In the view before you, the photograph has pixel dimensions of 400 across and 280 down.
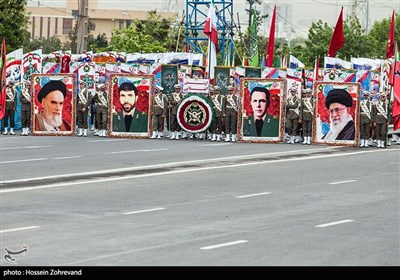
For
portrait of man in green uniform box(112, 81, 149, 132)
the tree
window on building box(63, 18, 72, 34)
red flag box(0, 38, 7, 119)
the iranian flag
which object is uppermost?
window on building box(63, 18, 72, 34)

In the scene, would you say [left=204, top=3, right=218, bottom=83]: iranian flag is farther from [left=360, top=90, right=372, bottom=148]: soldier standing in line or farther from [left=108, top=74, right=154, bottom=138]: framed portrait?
[left=360, top=90, right=372, bottom=148]: soldier standing in line

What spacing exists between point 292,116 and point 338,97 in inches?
59.7

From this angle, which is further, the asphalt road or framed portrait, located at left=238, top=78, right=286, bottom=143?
framed portrait, located at left=238, top=78, right=286, bottom=143

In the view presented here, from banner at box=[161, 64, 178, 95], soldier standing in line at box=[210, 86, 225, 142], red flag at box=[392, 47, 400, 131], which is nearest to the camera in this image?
red flag at box=[392, 47, 400, 131]

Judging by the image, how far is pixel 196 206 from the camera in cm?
1853

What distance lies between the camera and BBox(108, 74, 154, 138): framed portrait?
3562cm

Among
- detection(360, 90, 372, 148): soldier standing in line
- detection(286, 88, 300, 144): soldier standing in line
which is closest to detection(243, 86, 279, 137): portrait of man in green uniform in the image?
detection(286, 88, 300, 144): soldier standing in line

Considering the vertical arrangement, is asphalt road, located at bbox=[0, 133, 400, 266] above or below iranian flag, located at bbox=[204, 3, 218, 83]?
below

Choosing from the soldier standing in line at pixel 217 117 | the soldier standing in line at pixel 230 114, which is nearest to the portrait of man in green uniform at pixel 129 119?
the soldier standing in line at pixel 217 117

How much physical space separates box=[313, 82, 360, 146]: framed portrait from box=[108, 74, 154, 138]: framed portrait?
17.1 feet

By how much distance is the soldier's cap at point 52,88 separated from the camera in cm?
3581

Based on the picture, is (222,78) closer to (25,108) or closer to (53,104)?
(53,104)

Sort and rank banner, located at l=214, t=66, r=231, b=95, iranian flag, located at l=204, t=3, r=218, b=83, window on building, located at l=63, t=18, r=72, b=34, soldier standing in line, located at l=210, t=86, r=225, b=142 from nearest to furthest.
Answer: soldier standing in line, located at l=210, t=86, r=225, b=142
banner, located at l=214, t=66, r=231, b=95
iranian flag, located at l=204, t=3, r=218, b=83
window on building, located at l=63, t=18, r=72, b=34

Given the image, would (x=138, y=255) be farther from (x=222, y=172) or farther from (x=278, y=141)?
(x=278, y=141)
